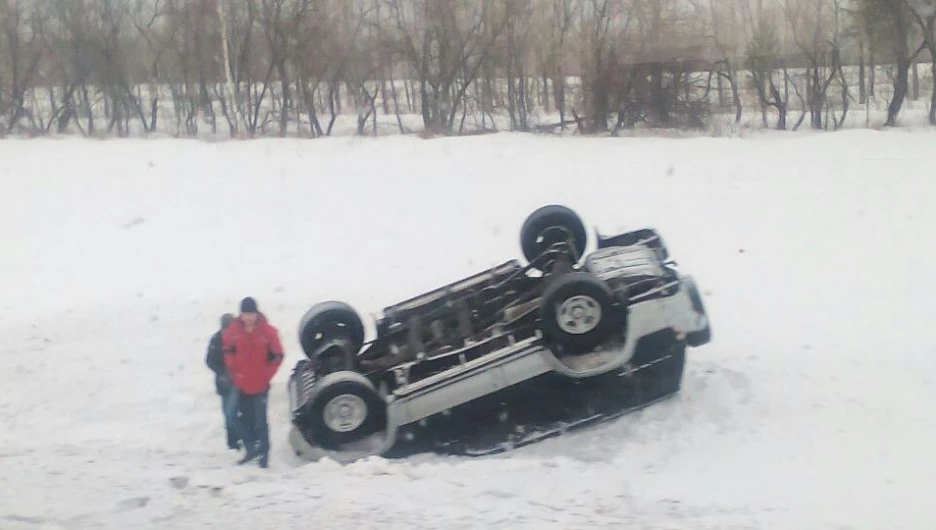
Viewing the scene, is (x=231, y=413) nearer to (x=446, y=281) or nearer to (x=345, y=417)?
(x=345, y=417)

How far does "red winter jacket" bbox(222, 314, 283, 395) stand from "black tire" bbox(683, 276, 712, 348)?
10.6 ft

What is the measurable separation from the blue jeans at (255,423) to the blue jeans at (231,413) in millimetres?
91

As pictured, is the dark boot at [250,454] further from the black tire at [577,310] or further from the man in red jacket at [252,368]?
the black tire at [577,310]

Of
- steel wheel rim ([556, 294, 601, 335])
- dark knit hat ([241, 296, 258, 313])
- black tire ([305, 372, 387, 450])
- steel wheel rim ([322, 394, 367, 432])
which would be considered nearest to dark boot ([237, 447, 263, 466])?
black tire ([305, 372, 387, 450])

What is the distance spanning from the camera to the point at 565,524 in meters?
5.64

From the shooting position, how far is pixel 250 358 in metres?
7.73

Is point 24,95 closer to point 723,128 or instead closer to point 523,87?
point 523,87

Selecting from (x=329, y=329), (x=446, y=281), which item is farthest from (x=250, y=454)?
(x=446, y=281)

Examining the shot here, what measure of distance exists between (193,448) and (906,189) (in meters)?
11.8

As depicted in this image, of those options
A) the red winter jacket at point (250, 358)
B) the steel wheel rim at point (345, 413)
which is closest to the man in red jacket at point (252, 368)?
the red winter jacket at point (250, 358)

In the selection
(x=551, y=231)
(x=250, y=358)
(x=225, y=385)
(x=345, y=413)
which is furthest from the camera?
(x=551, y=231)

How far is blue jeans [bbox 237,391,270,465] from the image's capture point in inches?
305

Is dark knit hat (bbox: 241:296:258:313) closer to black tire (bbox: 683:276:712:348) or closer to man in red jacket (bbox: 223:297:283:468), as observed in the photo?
man in red jacket (bbox: 223:297:283:468)

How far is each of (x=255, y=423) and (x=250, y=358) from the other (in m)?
0.51
